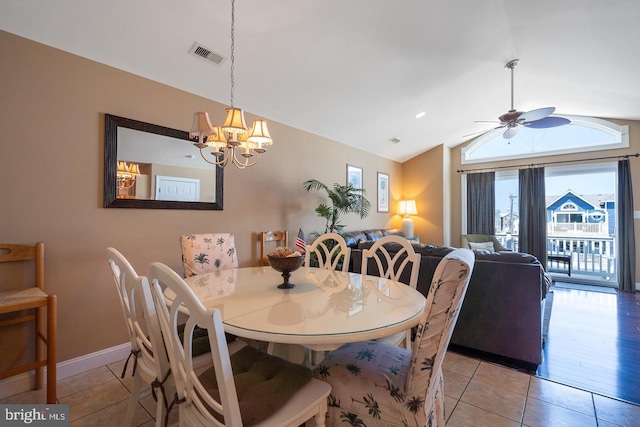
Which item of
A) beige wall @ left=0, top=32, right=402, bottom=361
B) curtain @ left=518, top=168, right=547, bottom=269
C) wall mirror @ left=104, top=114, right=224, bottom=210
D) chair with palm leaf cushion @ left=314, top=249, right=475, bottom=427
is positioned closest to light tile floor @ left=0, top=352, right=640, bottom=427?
beige wall @ left=0, top=32, right=402, bottom=361

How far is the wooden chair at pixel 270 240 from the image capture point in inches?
136

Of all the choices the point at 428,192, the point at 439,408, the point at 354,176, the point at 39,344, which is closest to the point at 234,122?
the point at 439,408

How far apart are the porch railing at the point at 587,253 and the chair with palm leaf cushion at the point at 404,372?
18.4 ft

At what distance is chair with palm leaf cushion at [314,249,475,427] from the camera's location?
3.40ft

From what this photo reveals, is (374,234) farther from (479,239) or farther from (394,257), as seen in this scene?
(394,257)

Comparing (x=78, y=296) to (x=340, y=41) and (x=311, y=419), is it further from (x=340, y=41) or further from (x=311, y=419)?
(x=340, y=41)

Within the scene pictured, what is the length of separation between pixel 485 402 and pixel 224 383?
5.91 ft

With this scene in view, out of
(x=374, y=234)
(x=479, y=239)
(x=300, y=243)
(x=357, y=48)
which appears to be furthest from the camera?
(x=479, y=239)

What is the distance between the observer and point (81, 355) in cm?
221

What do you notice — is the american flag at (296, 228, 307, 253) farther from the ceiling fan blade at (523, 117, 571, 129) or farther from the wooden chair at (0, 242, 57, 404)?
the ceiling fan blade at (523, 117, 571, 129)

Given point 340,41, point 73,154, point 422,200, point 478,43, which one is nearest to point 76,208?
point 73,154

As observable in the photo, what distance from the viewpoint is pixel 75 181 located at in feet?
7.11

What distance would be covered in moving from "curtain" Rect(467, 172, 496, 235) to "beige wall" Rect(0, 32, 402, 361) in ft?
17.7

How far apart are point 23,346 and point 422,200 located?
20.6 feet
